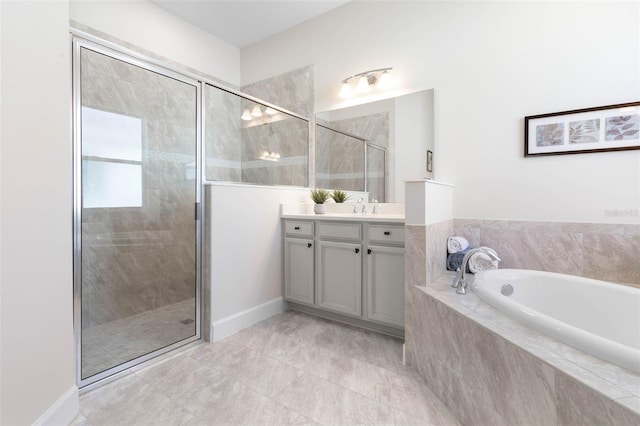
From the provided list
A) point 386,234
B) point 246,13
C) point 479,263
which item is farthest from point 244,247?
point 246,13

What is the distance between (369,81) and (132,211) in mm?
2242

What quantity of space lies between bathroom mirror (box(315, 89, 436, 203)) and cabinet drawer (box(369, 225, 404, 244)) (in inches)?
19.4

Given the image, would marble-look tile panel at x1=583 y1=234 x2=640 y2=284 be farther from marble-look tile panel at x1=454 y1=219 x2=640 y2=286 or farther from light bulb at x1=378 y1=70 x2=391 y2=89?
light bulb at x1=378 y1=70 x2=391 y2=89

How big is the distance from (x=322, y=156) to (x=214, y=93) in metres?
1.24

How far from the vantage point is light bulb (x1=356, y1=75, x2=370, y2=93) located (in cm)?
277

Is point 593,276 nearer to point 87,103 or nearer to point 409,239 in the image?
point 409,239

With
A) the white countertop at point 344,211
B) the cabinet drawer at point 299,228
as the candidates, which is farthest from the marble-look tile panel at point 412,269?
the cabinet drawer at point 299,228

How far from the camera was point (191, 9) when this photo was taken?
117 inches

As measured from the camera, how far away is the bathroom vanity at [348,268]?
2164mm

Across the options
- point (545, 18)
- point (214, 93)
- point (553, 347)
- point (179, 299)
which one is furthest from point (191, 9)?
point (553, 347)

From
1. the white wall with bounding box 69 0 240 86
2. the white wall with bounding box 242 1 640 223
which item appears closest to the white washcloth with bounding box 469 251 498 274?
the white wall with bounding box 242 1 640 223

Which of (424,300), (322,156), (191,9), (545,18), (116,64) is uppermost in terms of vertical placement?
(191,9)

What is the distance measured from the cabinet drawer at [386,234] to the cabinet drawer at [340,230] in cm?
11

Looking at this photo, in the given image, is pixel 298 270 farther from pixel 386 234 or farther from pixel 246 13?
pixel 246 13
